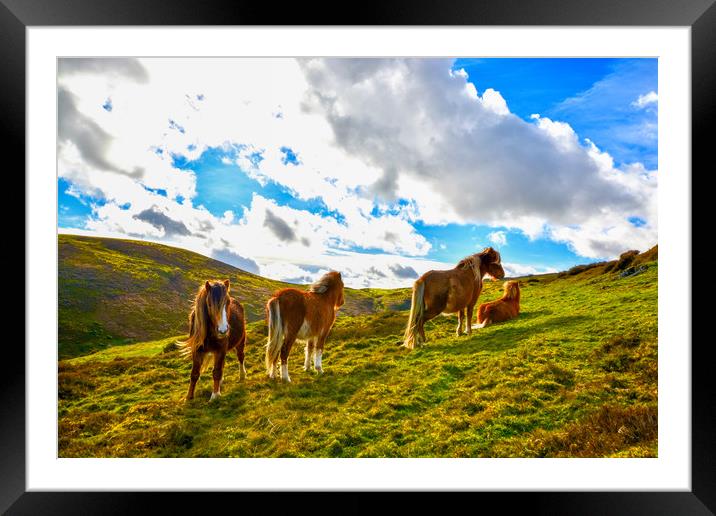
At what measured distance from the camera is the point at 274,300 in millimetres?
4434

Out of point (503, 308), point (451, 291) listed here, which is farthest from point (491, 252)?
point (503, 308)

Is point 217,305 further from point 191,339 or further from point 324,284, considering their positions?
point 324,284

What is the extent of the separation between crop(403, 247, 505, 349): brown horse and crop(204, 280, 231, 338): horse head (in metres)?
2.69

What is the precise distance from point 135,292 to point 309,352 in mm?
4310

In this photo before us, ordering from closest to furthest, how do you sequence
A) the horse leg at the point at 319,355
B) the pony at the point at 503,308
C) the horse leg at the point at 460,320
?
the horse leg at the point at 319,355, the horse leg at the point at 460,320, the pony at the point at 503,308

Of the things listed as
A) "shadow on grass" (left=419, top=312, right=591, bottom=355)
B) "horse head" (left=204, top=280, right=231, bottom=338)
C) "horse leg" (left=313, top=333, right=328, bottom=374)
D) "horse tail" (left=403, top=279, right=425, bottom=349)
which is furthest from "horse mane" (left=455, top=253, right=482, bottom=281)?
"horse head" (left=204, top=280, right=231, bottom=338)

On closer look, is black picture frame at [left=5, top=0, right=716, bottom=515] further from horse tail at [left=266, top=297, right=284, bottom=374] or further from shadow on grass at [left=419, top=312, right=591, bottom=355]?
shadow on grass at [left=419, top=312, right=591, bottom=355]

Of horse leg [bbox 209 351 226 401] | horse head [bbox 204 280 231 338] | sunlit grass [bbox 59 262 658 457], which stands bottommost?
sunlit grass [bbox 59 262 658 457]

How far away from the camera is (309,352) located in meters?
4.82

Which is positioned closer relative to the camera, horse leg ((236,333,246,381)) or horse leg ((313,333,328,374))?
horse leg ((236,333,246,381))

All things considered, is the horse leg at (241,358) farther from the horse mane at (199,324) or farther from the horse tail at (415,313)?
the horse tail at (415,313)

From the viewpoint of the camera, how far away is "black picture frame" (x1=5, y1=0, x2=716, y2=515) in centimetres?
333
